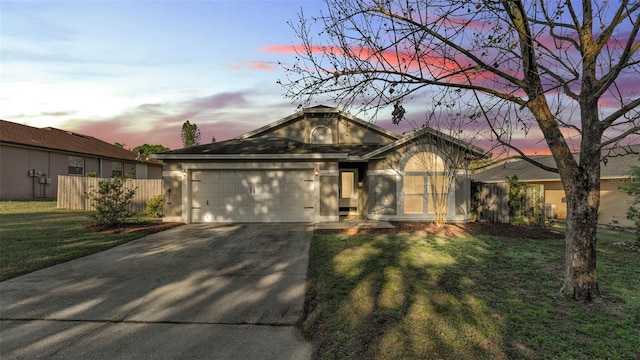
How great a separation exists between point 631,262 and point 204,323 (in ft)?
30.8

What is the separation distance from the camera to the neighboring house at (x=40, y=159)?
1962 cm

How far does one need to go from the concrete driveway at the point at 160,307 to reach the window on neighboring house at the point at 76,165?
19776 mm

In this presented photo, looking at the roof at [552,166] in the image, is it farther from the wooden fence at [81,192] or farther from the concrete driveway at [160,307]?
the wooden fence at [81,192]

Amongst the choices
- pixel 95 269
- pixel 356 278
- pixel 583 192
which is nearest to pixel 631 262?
pixel 583 192

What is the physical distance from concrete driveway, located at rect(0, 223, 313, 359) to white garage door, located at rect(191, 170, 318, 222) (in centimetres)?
529

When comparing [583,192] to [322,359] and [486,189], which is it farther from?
[486,189]

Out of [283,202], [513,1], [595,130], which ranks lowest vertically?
[283,202]

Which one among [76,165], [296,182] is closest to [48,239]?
[296,182]

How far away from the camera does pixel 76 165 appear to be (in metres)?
24.2

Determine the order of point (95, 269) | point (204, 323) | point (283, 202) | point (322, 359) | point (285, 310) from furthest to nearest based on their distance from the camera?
point (283, 202), point (95, 269), point (285, 310), point (204, 323), point (322, 359)

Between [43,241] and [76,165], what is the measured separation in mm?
18022

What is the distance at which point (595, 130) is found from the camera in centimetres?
493

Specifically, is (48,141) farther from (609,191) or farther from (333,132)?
(609,191)

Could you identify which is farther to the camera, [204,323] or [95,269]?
[95,269]
